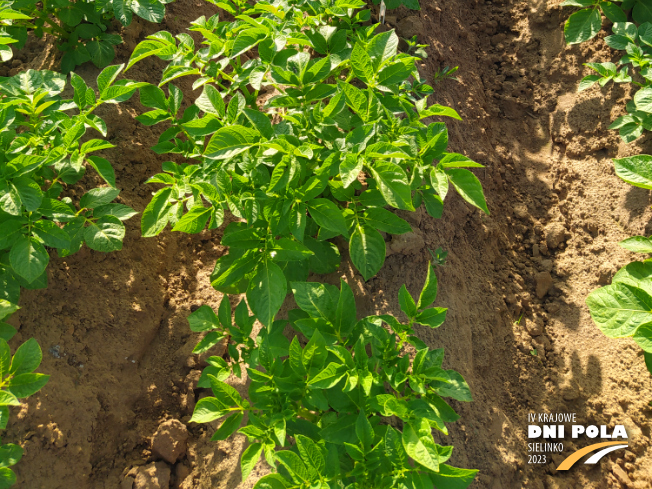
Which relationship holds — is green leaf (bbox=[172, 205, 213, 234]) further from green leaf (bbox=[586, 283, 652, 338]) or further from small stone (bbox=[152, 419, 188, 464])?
green leaf (bbox=[586, 283, 652, 338])

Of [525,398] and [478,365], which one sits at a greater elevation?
[478,365]

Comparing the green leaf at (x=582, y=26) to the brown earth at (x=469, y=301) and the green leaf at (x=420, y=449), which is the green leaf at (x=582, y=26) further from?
the green leaf at (x=420, y=449)

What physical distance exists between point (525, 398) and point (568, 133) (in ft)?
6.10

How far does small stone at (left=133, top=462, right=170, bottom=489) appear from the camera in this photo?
85.1 inches

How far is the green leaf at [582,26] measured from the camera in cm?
307

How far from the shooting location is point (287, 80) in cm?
189

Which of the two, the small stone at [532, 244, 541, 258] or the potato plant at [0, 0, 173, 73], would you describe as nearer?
the potato plant at [0, 0, 173, 73]

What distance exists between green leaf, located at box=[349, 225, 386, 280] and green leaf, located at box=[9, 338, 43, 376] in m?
1.31

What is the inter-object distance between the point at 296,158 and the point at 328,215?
25cm

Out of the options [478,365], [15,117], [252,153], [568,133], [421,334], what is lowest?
[478,365]

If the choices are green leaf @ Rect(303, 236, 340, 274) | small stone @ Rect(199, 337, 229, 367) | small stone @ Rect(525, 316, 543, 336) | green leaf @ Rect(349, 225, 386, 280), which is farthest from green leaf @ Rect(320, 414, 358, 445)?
small stone @ Rect(525, 316, 543, 336)

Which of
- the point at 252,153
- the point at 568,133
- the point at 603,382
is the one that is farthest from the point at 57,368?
the point at 568,133

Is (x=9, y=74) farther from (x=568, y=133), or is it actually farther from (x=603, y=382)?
(x=603, y=382)

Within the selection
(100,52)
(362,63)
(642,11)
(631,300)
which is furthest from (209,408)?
(642,11)
